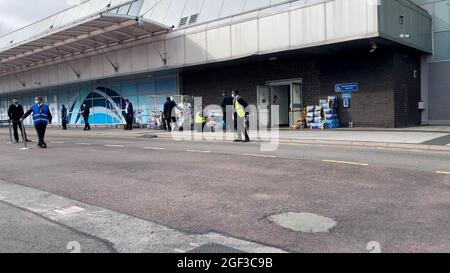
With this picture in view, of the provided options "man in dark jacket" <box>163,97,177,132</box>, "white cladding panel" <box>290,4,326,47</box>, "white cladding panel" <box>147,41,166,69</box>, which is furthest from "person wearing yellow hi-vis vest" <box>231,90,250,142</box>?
"white cladding panel" <box>147,41,166,69</box>

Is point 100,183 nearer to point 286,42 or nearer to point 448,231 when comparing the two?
point 448,231

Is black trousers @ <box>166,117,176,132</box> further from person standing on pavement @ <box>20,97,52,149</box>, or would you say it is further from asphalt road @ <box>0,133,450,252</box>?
asphalt road @ <box>0,133,450,252</box>

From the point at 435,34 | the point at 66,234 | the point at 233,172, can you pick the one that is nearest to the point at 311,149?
the point at 233,172

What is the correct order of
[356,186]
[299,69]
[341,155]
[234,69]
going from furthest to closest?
[234,69] < [299,69] < [341,155] < [356,186]

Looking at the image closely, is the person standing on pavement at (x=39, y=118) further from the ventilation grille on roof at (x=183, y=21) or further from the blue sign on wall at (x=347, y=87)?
the blue sign on wall at (x=347, y=87)

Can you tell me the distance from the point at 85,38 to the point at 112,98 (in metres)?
7.52

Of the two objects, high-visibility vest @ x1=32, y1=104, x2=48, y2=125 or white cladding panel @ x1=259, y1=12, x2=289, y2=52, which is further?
white cladding panel @ x1=259, y1=12, x2=289, y2=52

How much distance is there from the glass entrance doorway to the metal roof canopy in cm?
700

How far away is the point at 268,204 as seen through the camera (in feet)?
20.8

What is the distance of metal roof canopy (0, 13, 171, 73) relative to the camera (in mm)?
23625

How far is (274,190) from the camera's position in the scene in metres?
7.27

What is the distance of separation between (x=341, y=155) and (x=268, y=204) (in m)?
5.67

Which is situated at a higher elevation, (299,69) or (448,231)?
(299,69)

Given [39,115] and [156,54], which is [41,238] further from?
[156,54]
